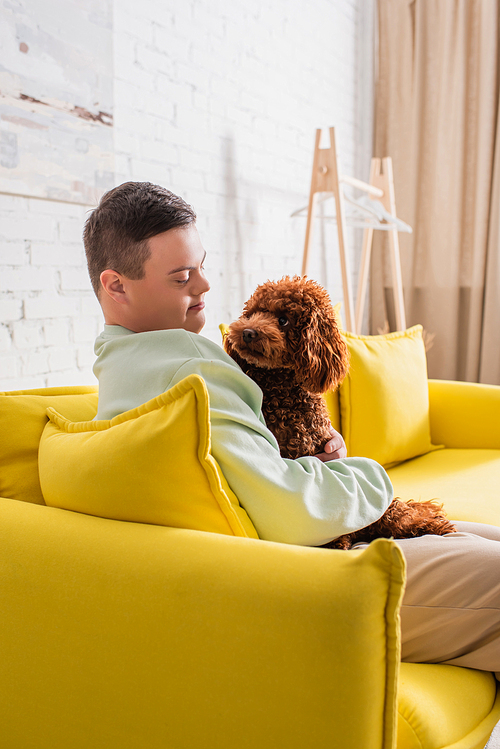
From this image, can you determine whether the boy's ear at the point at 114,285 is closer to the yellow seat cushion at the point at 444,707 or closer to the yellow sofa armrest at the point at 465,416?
the yellow seat cushion at the point at 444,707

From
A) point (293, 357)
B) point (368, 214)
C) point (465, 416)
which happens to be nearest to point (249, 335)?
point (293, 357)

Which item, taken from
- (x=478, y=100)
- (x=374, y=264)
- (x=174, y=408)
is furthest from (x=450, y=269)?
(x=174, y=408)

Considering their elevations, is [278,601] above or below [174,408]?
below

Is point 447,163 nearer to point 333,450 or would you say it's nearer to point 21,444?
point 333,450

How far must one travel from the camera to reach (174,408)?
29.4 inches

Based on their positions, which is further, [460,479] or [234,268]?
[234,268]

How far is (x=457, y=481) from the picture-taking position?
5.85 ft

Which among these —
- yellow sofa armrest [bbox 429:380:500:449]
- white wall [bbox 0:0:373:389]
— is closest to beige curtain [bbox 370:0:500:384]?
white wall [bbox 0:0:373:389]

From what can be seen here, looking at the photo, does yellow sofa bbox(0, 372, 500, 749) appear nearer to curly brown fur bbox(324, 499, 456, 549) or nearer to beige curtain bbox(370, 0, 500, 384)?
curly brown fur bbox(324, 499, 456, 549)

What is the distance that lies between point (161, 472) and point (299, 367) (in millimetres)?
394

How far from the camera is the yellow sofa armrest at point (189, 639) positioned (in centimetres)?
60

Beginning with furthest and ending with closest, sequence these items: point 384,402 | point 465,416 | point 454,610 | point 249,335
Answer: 1. point 465,416
2. point 384,402
3. point 249,335
4. point 454,610

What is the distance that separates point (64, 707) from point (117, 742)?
3.2 inches

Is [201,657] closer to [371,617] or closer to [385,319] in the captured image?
[371,617]
